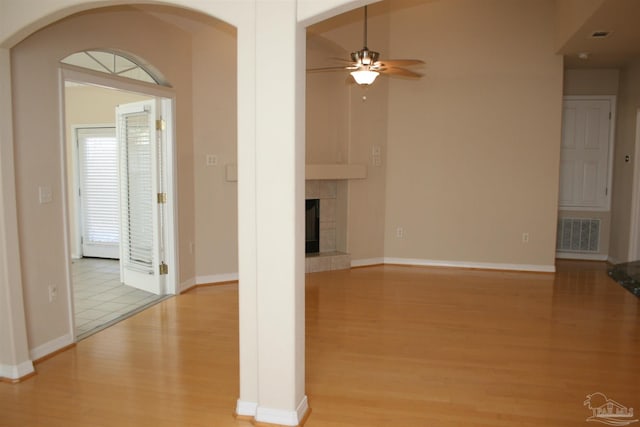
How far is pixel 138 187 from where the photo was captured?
216 inches

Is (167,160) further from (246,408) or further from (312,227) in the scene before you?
(246,408)

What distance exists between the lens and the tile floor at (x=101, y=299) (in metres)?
4.61

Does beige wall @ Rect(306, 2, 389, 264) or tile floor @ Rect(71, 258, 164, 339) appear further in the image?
beige wall @ Rect(306, 2, 389, 264)

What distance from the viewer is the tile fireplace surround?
6.73 metres

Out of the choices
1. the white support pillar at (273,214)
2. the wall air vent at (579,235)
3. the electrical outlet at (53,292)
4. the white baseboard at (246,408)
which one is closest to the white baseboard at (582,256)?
the wall air vent at (579,235)

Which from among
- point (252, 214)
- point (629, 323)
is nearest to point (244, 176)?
point (252, 214)

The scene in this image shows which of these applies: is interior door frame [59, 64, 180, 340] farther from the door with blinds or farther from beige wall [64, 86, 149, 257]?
beige wall [64, 86, 149, 257]

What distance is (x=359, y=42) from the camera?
670 centimetres

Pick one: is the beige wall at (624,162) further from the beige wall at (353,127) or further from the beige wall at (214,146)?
the beige wall at (214,146)

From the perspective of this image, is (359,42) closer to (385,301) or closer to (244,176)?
(385,301)

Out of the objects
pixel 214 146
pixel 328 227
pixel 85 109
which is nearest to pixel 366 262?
pixel 328 227

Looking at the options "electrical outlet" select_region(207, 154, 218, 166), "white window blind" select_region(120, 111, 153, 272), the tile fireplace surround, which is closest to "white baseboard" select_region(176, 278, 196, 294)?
"white window blind" select_region(120, 111, 153, 272)

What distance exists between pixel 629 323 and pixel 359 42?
14.7ft

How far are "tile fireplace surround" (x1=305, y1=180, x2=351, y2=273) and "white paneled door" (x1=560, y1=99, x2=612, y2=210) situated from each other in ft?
10.9
